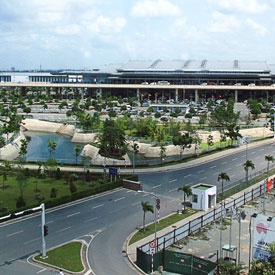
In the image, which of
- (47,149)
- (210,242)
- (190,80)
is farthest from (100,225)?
(190,80)

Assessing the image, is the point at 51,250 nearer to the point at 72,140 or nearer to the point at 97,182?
the point at 97,182

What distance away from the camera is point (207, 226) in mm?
39125

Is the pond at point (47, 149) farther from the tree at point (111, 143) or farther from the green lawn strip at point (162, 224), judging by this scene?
the green lawn strip at point (162, 224)

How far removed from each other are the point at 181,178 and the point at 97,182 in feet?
34.8

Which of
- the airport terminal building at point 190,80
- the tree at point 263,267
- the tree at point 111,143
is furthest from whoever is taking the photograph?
the airport terminal building at point 190,80

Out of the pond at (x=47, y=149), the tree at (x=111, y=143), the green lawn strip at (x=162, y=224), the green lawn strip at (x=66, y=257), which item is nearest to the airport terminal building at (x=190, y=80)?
the pond at (x=47, y=149)

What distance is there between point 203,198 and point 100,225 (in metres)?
10.7

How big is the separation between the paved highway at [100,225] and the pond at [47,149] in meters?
18.2

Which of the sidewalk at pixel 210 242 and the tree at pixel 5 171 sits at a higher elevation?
the tree at pixel 5 171

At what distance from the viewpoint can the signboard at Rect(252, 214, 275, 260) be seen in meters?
28.2

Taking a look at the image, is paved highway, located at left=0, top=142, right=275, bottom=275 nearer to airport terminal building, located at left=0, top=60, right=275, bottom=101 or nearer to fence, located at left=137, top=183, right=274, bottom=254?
fence, located at left=137, top=183, right=274, bottom=254

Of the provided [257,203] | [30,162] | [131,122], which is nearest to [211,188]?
[257,203]

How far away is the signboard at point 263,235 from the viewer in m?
28.2

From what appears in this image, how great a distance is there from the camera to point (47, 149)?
82.0 meters
